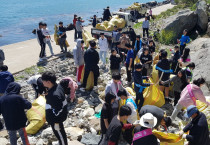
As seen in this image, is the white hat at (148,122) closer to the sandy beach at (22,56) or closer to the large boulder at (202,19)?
the sandy beach at (22,56)

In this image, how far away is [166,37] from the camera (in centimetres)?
1175

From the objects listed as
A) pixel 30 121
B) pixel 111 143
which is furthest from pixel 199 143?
pixel 30 121

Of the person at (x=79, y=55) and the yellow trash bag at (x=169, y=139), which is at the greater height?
the person at (x=79, y=55)

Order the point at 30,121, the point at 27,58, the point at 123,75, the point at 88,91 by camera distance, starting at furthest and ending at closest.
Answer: the point at 27,58, the point at 123,75, the point at 88,91, the point at 30,121

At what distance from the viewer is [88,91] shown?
23.6 feet

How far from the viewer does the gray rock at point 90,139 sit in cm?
457

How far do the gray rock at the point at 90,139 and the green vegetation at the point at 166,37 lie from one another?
8.50 m

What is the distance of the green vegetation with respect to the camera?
1175 cm

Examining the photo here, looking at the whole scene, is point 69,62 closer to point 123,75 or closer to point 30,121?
point 123,75

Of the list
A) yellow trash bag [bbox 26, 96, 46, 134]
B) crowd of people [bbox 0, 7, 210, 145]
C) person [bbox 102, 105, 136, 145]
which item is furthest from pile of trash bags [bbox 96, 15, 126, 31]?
person [bbox 102, 105, 136, 145]

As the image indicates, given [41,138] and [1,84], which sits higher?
[1,84]

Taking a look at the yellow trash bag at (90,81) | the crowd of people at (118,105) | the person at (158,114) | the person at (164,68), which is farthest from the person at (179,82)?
the yellow trash bag at (90,81)

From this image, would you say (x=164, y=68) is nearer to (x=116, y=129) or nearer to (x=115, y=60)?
(x=115, y=60)

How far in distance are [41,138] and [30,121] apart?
61 cm
